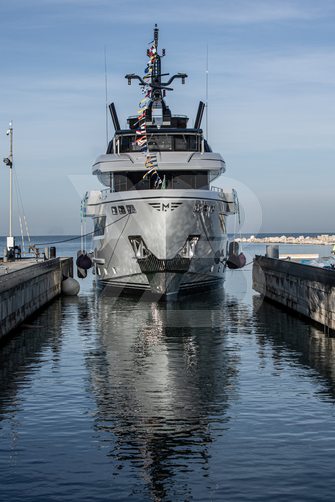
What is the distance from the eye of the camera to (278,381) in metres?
21.5

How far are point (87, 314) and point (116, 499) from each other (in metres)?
29.2

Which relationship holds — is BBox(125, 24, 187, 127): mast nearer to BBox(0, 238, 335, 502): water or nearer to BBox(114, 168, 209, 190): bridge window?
BBox(114, 168, 209, 190): bridge window

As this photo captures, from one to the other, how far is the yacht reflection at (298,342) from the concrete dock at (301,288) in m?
0.60

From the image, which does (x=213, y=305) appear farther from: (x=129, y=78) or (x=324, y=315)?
(x=129, y=78)

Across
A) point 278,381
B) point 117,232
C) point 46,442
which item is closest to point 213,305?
point 117,232

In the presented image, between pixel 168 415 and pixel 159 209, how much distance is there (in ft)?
84.9

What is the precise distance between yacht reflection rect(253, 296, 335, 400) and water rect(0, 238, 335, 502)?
71 mm

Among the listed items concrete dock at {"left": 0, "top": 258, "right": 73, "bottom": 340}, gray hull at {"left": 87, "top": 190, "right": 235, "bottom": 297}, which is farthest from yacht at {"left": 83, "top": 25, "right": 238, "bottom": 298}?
concrete dock at {"left": 0, "top": 258, "right": 73, "bottom": 340}

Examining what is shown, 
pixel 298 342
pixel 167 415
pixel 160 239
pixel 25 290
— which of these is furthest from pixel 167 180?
pixel 167 415

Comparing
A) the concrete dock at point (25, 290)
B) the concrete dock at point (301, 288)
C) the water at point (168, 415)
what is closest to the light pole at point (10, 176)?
the concrete dock at point (25, 290)

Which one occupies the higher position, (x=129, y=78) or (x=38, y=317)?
(x=129, y=78)

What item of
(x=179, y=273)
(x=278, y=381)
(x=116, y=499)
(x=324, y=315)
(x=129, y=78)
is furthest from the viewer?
(x=129, y=78)

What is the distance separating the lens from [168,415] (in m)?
17.3

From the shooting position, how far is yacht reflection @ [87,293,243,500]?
1421 cm
